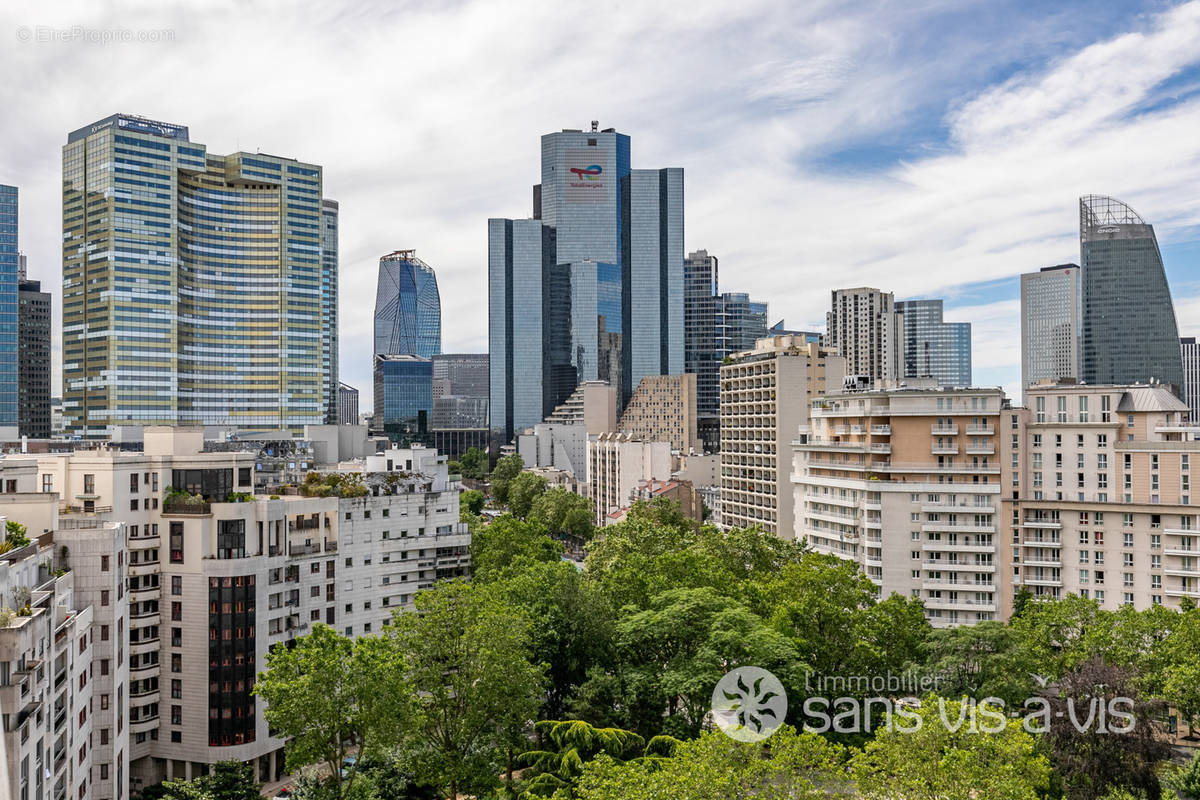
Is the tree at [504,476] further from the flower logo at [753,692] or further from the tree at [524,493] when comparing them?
the flower logo at [753,692]

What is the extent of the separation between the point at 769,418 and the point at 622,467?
46340mm

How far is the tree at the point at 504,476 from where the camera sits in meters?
162

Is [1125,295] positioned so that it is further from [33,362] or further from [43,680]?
[33,362]

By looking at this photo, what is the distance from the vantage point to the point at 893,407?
236 ft

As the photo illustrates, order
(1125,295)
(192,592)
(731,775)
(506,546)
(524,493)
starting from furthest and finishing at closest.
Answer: (1125,295)
(524,493)
(506,546)
(192,592)
(731,775)

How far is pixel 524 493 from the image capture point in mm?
144875

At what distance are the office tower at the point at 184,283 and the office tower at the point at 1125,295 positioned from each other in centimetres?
14870

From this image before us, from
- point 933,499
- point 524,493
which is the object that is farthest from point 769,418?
point 524,493

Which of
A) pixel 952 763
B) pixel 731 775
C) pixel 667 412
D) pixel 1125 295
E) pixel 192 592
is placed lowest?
pixel 952 763

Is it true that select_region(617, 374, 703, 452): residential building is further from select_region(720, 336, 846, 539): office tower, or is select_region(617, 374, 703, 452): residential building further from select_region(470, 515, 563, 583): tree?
select_region(470, 515, 563, 583): tree

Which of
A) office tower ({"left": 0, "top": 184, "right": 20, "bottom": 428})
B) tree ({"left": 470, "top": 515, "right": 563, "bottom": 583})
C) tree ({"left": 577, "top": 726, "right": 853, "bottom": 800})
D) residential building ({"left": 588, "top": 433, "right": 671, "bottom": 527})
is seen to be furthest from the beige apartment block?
office tower ({"left": 0, "top": 184, "right": 20, "bottom": 428})

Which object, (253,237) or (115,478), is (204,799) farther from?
(253,237)

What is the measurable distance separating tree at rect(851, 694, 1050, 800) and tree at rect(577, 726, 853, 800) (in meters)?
1.56

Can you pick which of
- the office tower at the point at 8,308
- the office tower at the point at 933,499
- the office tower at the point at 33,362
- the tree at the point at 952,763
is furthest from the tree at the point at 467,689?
the office tower at the point at 33,362
